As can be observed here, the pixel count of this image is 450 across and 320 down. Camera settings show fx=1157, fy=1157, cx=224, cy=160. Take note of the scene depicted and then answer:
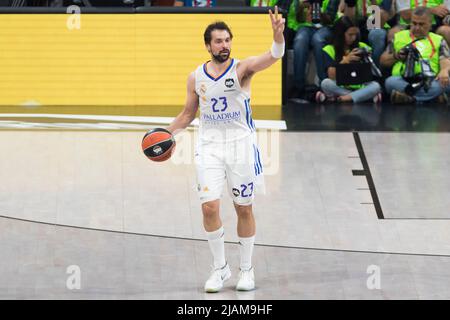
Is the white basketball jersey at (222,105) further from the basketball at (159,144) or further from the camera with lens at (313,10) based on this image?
the camera with lens at (313,10)

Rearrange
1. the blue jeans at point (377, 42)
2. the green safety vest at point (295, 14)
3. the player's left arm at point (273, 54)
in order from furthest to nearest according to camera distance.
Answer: the green safety vest at point (295, 14)
the blue jeans at point (377, 42)
the player's left arm at point (273, 54)

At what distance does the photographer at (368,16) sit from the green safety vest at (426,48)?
31 cm

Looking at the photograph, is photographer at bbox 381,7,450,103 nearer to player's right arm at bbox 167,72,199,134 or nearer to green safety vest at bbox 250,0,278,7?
green safety vest at bbox 250,0,278,7

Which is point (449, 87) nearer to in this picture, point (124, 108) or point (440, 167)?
point (440, 167)

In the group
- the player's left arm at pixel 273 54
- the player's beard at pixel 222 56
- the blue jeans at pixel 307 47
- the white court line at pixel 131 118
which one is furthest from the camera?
the blue jeans at pixel 307 47

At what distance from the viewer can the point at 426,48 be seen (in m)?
15.2

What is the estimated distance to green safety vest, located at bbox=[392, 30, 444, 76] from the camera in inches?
599

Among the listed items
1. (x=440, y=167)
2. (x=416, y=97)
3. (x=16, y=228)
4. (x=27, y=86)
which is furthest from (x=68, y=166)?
(x=416, y=97)

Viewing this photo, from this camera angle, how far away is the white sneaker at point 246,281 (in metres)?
9.09

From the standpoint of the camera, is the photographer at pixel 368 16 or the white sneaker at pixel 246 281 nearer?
the white sneaker at pixel 246 281

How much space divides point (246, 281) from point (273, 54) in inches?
71.0

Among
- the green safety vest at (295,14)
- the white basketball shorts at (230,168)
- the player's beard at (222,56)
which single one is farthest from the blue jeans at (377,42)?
the player's beard at (222,56)

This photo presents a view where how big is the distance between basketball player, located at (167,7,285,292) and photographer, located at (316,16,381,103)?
634 cm

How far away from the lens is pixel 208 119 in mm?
9023
